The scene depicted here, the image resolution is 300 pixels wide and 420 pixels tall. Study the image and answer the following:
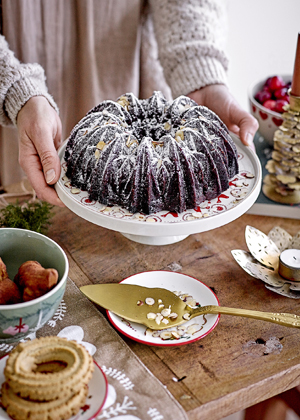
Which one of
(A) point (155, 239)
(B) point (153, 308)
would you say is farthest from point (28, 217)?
(B) point (153, 308)

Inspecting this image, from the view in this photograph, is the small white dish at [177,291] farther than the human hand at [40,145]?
No

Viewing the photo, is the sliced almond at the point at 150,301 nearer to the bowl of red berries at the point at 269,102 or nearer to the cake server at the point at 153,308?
the cake server at the point at 153,308

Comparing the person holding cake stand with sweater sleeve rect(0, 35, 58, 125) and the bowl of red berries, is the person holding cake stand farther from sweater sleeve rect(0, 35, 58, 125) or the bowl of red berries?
the bowl of red berries

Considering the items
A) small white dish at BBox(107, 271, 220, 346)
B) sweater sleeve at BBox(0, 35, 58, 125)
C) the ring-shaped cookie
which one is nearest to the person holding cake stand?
sweater sleeve at BBox(0, 35, 58, 125)

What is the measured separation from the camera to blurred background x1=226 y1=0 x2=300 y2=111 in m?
2.30

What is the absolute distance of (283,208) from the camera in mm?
1054

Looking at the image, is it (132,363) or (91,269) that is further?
(91,269)

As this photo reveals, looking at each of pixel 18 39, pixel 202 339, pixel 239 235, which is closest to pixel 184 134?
pixel 239 235

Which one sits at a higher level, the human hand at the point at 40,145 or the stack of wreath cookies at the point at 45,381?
the human hand at the point at 40,145

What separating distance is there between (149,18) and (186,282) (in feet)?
3.16

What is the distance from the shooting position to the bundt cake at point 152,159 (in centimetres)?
80

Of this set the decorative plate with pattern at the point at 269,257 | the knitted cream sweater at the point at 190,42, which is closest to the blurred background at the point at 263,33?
the knitted cream sweater at the point at 190,42

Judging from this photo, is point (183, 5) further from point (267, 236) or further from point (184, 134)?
point (267, 236)

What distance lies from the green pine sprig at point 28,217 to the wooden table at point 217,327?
3 cm
